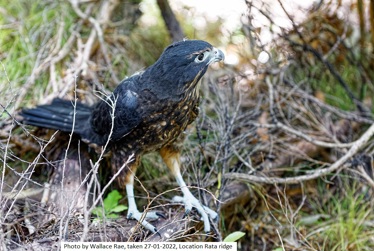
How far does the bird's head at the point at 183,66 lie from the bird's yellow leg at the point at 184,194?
20.4 inches

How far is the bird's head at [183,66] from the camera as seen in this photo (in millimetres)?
2723

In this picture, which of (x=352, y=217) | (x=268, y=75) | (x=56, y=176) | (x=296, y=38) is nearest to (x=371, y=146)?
(x=352, y=217)

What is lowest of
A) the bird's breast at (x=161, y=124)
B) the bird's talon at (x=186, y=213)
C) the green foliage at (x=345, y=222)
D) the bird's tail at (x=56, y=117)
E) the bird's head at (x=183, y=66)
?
the green foliage at (x=345, y=222)

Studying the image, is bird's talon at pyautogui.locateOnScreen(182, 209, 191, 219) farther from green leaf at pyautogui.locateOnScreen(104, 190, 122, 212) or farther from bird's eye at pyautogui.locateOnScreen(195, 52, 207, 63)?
bird's eye at pyautogui.locateOnScreen(195, 52, 207, 63)

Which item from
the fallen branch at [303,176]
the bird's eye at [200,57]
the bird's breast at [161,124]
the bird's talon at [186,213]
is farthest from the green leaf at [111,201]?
the bird's eye at [200,57]

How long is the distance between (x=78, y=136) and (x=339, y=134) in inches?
82.2

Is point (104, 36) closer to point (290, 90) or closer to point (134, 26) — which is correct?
point (134, 26)

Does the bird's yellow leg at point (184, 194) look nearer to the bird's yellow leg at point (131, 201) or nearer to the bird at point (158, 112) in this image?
the bird at point (158, 112)

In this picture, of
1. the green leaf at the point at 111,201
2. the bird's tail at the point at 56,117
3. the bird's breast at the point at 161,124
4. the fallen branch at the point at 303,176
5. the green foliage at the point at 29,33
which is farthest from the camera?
the green foliage at the point at 29,33

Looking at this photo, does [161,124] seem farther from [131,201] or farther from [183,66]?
[131,201]

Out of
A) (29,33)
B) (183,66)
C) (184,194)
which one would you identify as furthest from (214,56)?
(29,33)

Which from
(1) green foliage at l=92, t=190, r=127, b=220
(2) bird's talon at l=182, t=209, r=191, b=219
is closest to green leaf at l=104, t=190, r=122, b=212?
(1) green foliage at l=92, t=190, r=127, b=220

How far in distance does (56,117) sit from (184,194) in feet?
3.53

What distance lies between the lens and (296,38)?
451cm
